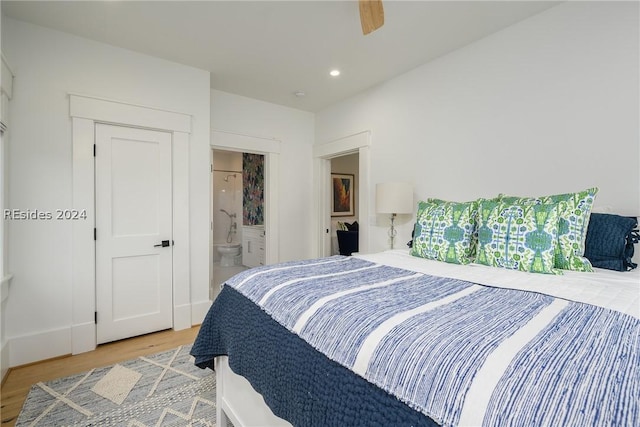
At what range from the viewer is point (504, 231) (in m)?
1.71

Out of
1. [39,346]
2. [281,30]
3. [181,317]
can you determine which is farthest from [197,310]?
[281,30]

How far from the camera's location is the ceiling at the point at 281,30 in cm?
210

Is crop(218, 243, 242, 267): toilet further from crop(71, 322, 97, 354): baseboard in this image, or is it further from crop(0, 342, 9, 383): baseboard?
crop(0, 342, 9, 383): baseboard

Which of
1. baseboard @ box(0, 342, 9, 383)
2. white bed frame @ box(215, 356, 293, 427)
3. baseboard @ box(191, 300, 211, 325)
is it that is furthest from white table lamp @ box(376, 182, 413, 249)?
baseboard @ box(0, 342, 9, 383)

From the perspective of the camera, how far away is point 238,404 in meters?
1.45

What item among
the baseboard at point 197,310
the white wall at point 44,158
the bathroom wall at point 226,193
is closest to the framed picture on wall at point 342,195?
the bathroom wall at point 226,193

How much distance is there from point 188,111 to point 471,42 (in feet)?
8.80

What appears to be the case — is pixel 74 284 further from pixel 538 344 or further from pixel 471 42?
pixel 471 42

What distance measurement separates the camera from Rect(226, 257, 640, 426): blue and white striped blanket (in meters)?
0.55

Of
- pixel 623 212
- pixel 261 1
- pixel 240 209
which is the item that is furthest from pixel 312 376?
pixel 240 209

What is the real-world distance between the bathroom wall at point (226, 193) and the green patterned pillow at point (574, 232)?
6059 mm

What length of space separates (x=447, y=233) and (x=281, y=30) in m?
2.00

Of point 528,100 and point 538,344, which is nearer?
point 538,344

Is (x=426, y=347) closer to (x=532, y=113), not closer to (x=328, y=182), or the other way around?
(x=532, y=113)
